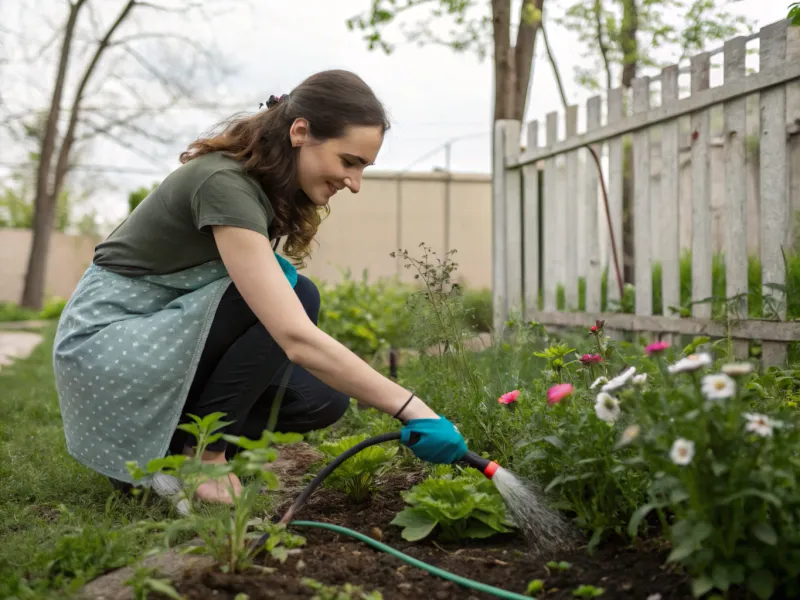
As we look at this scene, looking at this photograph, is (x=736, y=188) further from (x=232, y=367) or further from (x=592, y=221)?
(x=232, y=367)

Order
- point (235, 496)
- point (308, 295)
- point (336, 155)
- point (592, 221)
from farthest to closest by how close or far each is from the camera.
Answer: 1. point (592, 221)
2. point (308, 295)
3. point (336, 155)
4. point (235, 496)

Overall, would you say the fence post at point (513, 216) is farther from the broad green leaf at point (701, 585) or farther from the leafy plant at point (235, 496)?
the broad green leaf at point (701, 585)

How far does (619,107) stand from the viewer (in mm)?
4242

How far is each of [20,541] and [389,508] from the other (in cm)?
93

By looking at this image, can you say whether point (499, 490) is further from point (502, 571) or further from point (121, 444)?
point (121, 444)

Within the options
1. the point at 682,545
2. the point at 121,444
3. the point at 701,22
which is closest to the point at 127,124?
the point at 701,22

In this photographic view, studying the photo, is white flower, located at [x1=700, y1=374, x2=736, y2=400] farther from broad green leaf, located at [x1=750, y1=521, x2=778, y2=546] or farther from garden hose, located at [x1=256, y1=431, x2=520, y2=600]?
garden hose, located at [x1=256, y1=431, x2=520, y2=600]

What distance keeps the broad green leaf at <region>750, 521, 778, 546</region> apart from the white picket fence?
5.37 ft

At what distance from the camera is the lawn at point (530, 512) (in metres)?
1.32

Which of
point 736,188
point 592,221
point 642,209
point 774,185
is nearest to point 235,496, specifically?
point 774,185

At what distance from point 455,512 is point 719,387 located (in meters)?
0.75

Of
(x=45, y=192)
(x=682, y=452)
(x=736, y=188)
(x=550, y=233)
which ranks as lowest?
(x=682, y=452)

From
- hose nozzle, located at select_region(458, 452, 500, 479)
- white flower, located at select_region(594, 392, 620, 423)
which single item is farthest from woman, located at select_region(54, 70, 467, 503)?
white flower, located at select_region(594, 392, 620, 423)

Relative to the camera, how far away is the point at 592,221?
4645mm
